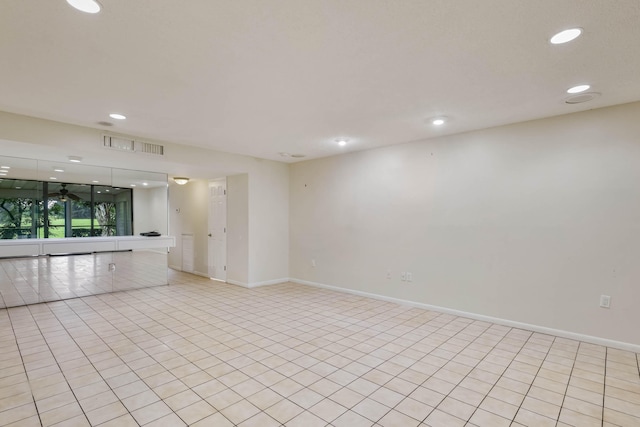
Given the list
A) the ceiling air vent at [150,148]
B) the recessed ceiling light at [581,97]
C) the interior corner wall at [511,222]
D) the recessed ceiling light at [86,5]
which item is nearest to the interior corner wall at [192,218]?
the ceiling air vent at [150,148]

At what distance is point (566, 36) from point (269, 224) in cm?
518

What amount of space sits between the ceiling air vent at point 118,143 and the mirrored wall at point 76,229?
141 centimetres

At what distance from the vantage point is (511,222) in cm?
387

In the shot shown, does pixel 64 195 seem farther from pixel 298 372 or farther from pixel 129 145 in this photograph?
pixel 298 372

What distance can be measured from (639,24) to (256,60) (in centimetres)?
245

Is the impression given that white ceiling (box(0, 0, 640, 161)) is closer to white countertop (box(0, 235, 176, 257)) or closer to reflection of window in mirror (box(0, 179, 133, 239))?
reflection of window in mirror (box(0, 179, 133, 239))

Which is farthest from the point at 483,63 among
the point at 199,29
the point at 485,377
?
the point at 485,377

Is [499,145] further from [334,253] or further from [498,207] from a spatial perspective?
[334,253]

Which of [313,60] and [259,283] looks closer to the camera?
[313,60]

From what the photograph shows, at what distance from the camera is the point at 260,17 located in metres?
1.83

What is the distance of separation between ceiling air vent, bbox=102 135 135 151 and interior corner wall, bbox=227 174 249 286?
204cm

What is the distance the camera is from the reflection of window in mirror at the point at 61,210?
4617 millimetres

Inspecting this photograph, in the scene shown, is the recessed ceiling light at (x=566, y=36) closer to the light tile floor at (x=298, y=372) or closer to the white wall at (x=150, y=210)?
the light tile floor at (x=298, y=372)

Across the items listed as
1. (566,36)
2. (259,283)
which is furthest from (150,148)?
(566,36)
